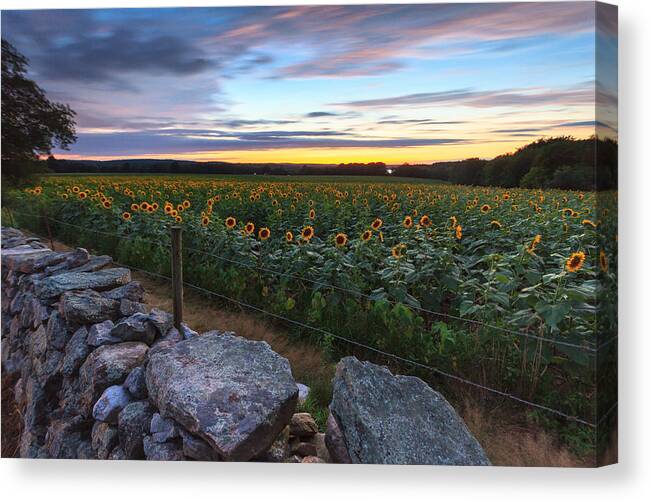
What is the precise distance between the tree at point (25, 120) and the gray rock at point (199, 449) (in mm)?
2542

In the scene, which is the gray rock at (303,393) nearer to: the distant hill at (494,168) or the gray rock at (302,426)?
the gray rock at (302,426)

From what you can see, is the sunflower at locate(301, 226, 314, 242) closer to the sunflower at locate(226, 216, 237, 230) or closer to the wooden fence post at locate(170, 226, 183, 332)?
the sunflower at locate(226, 216, 237, 230)

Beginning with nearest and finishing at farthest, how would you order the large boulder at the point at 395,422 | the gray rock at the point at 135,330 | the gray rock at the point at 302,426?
the large boulder at the point at 395,422
the gray rock at the point at 302,426
the gray rock at the point at 135,330

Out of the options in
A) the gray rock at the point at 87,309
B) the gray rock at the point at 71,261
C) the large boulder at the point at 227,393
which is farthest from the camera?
the gray rock at the point at 71,261

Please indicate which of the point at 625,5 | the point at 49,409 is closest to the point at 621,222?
the point at 625,5

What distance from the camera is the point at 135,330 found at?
15.0 ft

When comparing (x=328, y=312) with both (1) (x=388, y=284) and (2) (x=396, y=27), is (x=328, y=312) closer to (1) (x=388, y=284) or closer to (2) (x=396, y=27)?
(1) (x=388, y=284)

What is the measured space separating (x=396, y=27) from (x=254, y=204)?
6.17 feet

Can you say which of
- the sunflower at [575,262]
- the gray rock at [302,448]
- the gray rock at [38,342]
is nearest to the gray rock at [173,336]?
the gray rock at [38,342]

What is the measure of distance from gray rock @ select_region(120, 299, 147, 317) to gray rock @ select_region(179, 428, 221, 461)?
57.5 inches

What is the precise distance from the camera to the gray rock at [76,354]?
4.61 meters

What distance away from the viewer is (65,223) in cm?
599

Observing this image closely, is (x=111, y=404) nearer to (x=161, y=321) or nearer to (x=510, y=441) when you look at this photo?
(x=161, y=321)

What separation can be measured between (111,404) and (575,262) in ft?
10.9
